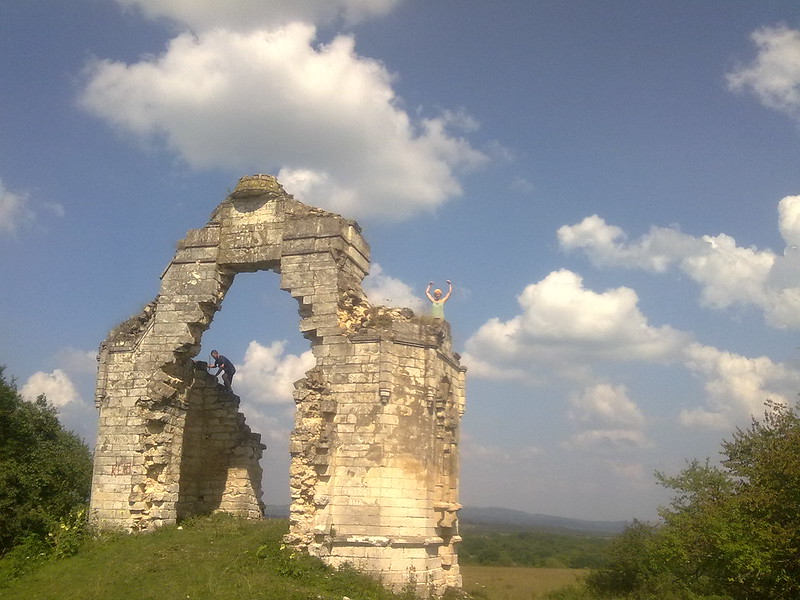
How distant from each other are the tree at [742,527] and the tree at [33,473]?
474 inches

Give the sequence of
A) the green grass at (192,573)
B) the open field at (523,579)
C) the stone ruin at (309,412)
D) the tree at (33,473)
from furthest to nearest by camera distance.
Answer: the open field at (523,579)
the tree at (33,473)
the stone ruin at (309,412)
the green grass at (192,573)

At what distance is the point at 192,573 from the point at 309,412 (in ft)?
10.4

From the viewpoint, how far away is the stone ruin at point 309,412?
12125mm

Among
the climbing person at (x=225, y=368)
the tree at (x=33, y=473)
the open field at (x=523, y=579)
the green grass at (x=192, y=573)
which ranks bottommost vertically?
the open field at (x=523, y=579)

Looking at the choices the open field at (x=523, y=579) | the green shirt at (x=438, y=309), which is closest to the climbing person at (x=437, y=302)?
the green shirt at (x=438, y=309)

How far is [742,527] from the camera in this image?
11375mm

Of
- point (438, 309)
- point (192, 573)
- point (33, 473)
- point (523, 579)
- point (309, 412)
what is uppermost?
point (438, 309)

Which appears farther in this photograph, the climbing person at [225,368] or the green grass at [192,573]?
the climbing person at [225,368]

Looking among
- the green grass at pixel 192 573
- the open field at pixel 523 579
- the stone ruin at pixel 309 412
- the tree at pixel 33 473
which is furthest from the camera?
the open field at pixel 523 579

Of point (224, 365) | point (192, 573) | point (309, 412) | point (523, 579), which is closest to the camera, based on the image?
point (192, 573)

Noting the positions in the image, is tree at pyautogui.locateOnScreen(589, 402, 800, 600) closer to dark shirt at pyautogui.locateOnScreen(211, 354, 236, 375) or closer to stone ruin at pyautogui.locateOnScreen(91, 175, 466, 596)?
stone ruin at pyautogui.locateOnScreen(91, 175, 466, 596)

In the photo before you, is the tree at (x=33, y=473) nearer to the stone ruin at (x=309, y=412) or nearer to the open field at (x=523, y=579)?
the stone ruin at (x=309, y=412)

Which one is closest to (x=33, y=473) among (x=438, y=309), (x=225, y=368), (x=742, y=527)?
(x=225, y=368)

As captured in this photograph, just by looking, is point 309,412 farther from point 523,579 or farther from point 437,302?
point 523,579
